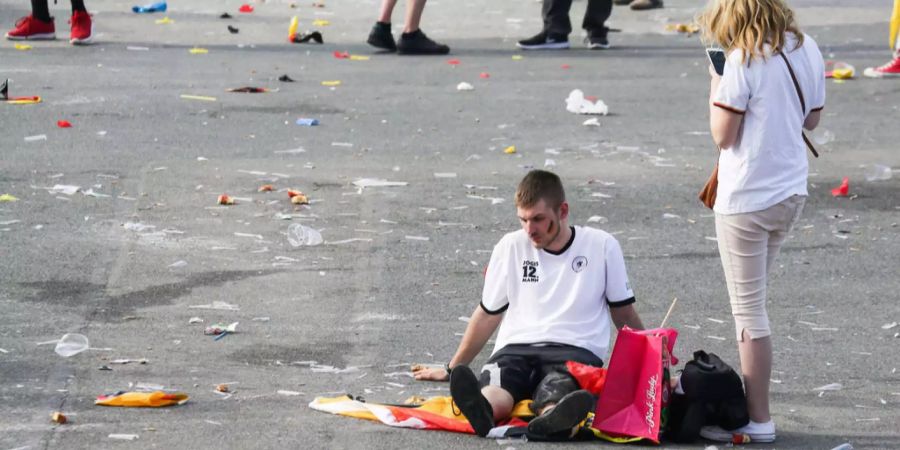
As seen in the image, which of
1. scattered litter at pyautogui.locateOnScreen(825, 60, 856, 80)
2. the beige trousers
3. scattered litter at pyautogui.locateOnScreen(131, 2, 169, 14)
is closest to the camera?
the beige trousers

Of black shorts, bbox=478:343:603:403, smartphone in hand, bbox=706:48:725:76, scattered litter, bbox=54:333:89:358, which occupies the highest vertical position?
smartphone in hand, bbox=706:48:725:76

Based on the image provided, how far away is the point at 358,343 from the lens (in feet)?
21.8

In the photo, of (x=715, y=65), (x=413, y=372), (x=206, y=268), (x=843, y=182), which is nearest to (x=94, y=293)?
(x=206, y=268)

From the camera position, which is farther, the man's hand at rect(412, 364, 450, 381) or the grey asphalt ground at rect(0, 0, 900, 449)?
the man's hand at rect(412, 364, 450, 381)

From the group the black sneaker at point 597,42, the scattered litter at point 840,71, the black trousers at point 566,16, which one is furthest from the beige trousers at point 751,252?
the black sneaker at point 597,42

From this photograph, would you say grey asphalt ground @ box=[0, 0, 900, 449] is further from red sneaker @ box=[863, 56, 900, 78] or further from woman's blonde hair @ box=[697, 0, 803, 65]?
woman's blonde hair @ box=[697, 0, 803, 65]

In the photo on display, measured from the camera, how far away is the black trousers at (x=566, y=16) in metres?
14.7

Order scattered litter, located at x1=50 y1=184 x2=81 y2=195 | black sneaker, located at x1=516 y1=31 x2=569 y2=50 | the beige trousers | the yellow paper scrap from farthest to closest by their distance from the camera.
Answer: black sneaker, located at x1=516 y1=31 x2=569 y2=50, the yellow paper scrap, scattered litter, located at x1=50 y1=184 x2=81 y2=195, the beige trousers

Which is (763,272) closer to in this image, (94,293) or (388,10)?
(94,293)

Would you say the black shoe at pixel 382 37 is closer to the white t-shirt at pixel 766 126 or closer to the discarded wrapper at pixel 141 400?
the discarded wrapper at pixel 141 400

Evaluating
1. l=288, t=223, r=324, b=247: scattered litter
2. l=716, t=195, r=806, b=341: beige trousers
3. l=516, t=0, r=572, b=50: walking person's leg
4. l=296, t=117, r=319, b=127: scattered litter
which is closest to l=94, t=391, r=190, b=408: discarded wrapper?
l=716, t=195, r=806, b=341: beige trousers

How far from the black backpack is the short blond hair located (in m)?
0.80

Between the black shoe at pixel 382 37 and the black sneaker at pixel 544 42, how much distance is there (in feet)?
4.43

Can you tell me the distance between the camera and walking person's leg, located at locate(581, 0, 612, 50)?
14742 millimetres
